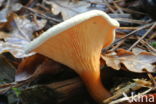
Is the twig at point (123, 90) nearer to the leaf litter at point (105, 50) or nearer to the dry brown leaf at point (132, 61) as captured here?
the leaf litter at point (105, 50)

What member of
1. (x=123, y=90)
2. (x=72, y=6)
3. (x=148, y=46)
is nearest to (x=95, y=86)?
(x=123, y=90)

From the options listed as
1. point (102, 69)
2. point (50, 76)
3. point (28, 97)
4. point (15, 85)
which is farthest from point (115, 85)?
point (15, 85)

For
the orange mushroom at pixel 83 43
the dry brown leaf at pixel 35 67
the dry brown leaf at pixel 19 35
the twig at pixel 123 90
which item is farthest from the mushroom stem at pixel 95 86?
the dry brown leaf at pixel 19 35

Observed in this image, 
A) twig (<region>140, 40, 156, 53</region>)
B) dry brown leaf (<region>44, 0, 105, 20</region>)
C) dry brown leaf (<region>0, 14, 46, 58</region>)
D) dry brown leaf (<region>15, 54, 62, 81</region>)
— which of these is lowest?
twig (<region>140, 40, 156, 53</region>)

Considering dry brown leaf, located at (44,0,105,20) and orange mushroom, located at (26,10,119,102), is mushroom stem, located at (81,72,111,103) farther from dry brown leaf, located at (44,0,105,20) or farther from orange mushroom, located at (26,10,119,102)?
dry brown leaf, located at (44,0,105,20)

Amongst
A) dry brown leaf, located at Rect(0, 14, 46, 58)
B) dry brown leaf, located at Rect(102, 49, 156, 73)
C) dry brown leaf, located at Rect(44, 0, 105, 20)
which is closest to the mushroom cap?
dry brown leaf, located at Rect(102, 49, 156, 73)

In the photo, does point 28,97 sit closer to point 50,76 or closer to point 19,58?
point 50,76
